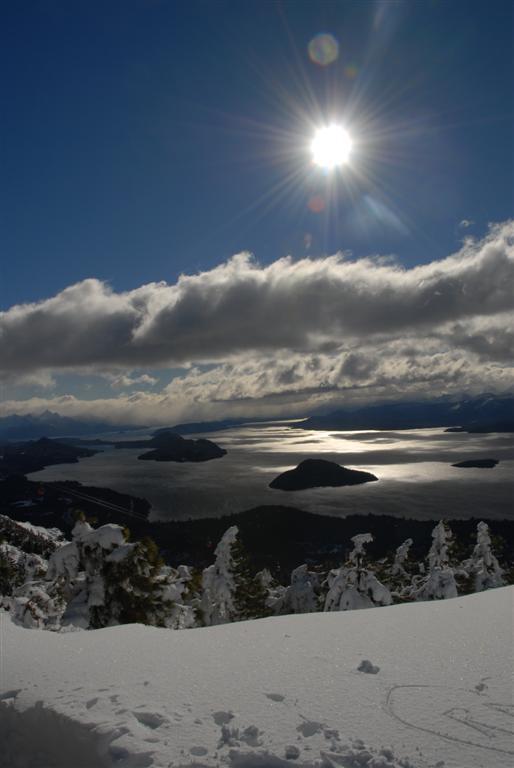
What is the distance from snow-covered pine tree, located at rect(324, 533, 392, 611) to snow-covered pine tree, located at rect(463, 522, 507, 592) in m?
12.8

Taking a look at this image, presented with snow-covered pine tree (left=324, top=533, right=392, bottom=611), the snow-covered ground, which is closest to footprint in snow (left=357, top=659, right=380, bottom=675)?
the snow-covered ground

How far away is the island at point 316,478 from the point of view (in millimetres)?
185625

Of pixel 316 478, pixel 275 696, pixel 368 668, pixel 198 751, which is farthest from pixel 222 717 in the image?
pixel 316 478

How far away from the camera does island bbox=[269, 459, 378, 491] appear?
609 ft

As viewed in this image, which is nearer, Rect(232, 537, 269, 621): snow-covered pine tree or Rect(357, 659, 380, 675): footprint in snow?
Rect(357, 659, 380, 675): footprint in snow

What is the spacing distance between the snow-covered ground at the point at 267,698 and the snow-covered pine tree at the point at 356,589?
16.1 metres

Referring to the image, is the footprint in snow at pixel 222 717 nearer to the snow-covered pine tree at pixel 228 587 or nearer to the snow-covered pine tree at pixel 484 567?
the snow-covered pine tree at pixel 228 587

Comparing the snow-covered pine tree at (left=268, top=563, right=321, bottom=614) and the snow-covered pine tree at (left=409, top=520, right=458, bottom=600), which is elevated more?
the snow-covered pine tree at (left=409, top=520, right=458, bottom=600)

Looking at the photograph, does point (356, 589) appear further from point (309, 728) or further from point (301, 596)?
point (309, 728)

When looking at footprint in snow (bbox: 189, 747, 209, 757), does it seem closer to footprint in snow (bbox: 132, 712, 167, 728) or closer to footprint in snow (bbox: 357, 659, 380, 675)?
footprint in snow (bbox: 132, 712, 167, 728)

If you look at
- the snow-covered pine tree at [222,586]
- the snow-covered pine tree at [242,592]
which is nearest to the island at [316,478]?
the snow-covered pine tree at [242,592]

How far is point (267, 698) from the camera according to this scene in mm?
5340

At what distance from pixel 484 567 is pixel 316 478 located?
539 feet

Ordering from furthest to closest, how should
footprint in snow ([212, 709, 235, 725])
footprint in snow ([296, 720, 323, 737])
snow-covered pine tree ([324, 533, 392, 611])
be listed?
1. snow-covered pine tree ([324, 533, 392, 611])
2. footprint in snow ([212, 709, 235, 725])
3. footprint in snow ([296, 720, 323, 737])
